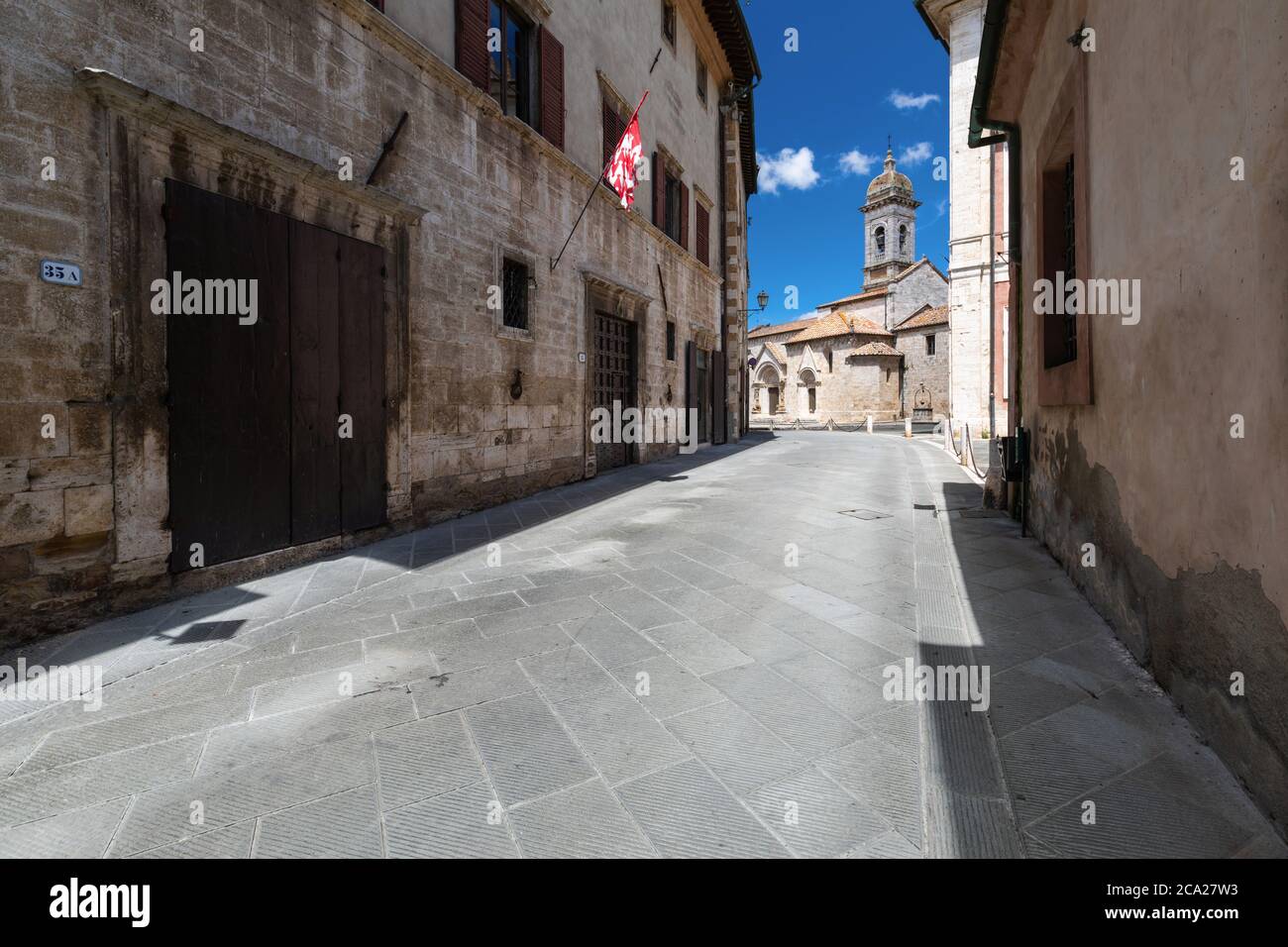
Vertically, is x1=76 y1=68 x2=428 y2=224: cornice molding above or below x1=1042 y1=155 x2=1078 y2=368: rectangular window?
above

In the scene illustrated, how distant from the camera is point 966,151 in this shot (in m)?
19.9

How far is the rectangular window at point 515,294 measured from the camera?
8375 millimetres

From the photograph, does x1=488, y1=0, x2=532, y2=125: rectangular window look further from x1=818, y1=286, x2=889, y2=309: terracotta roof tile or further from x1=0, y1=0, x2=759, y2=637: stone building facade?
x1=818, y1=286, x2=889, y2=309: terracotta roof tile

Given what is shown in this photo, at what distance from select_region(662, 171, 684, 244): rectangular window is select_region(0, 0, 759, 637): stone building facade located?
183 inches

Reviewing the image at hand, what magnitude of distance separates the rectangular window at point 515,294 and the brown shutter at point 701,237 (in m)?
8.93

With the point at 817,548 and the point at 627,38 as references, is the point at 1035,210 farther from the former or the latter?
the point at 627,38

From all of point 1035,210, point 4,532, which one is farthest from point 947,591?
point 4,532

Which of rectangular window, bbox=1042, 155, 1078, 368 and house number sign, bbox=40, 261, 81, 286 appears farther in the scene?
rectangular window, bbox=1042, 155, 1078, 368

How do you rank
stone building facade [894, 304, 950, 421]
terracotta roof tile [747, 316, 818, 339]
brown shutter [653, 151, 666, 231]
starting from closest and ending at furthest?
1. brown shutter [653, 151, 666, 231]
2. stone building facade [894, 304, 950, 421]
3. terracotta roof tile [747, 316, 818, 339]

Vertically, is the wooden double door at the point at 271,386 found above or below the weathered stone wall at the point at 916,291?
below

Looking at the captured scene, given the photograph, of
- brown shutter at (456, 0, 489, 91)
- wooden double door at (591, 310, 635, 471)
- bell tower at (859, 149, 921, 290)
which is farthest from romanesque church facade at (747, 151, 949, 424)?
brown shutter at (456, 0, 489, 91)

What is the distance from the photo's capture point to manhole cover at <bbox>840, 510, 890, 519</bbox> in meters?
6.89

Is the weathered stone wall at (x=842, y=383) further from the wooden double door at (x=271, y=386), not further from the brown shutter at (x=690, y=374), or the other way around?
the wooden double door at (x=271, y=386)

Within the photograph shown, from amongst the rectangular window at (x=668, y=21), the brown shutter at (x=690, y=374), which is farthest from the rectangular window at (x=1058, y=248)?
the rectangular window at (x=668, y=21)
